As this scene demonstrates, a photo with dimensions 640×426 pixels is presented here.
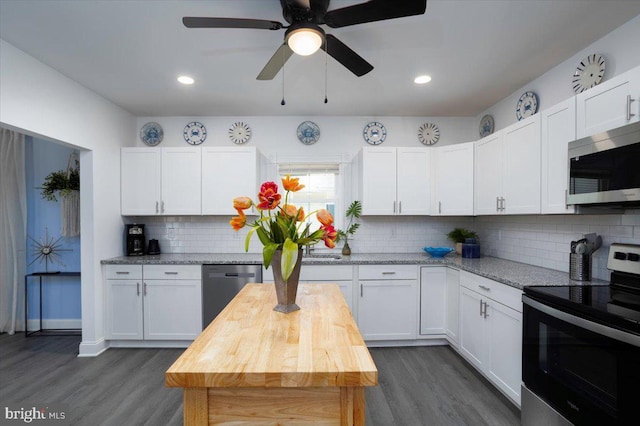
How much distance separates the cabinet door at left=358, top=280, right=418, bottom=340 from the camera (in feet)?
10.1

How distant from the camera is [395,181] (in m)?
3.37

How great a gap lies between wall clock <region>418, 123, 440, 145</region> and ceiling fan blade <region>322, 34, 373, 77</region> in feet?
6.81

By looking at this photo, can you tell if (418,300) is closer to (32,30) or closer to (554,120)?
(554,120)

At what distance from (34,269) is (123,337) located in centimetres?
166

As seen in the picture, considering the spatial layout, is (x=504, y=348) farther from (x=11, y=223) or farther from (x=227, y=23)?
(x=11, y=223)

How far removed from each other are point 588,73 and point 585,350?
2002 millimetres

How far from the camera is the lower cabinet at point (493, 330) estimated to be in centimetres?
202

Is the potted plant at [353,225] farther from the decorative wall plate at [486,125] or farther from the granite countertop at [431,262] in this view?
the decorative wall plate at [486,125]

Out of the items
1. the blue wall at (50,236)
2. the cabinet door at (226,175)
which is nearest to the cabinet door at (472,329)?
the cabinet door at (226,175)

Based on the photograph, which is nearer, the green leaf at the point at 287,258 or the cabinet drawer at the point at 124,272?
the green leaf at the point at 287,258

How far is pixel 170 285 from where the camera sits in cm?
310

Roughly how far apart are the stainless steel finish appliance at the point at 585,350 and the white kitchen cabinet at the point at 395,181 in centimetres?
166

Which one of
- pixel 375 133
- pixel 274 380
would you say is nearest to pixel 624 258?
pixel 274 380

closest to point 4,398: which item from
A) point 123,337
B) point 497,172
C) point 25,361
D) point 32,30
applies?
point 25,361
